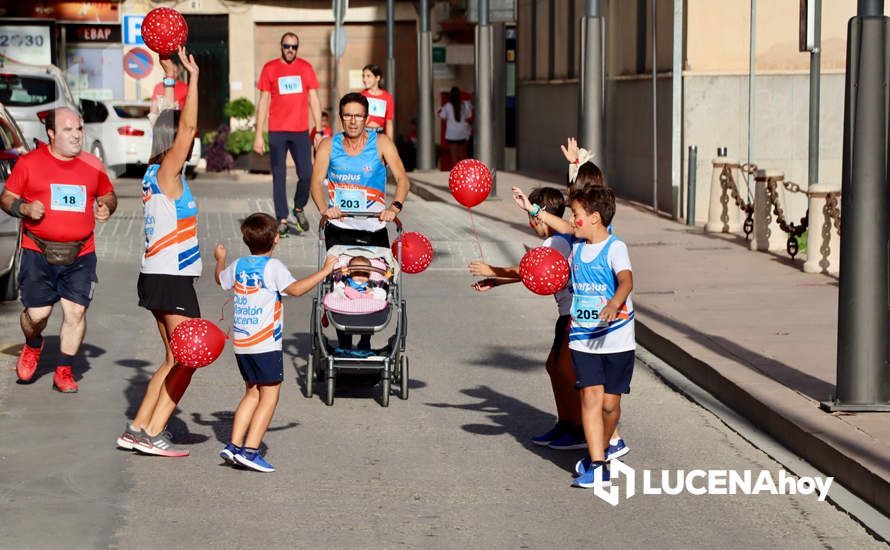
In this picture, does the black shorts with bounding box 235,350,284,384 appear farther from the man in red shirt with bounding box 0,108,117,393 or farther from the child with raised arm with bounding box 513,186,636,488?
the man in red shirt with bounding box 0,108,117,393

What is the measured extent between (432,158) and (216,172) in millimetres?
4596

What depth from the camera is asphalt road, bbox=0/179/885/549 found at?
701 centimetres

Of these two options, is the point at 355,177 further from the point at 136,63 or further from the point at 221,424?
the point at 136,63

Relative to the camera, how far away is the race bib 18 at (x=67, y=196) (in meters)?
10.1

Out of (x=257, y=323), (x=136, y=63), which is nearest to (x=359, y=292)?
(x=257, y=323)

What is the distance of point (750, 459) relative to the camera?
27.9 feet

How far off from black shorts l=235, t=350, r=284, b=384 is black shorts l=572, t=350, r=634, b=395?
4.79ft

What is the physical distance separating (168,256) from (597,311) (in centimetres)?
235

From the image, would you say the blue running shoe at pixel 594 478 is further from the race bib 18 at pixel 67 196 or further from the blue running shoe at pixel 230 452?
the race bib 18 at pixel 67 196

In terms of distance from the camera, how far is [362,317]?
9.88 meters

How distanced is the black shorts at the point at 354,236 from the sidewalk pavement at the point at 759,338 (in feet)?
7.27

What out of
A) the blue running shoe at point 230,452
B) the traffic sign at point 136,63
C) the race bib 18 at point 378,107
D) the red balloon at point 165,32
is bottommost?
the blue running shoe at point 230,452

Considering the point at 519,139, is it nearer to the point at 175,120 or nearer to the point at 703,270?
the point at 703,270

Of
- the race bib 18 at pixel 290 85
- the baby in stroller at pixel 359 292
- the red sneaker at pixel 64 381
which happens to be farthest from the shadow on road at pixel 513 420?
the race bib 18 at pixel 290 85
